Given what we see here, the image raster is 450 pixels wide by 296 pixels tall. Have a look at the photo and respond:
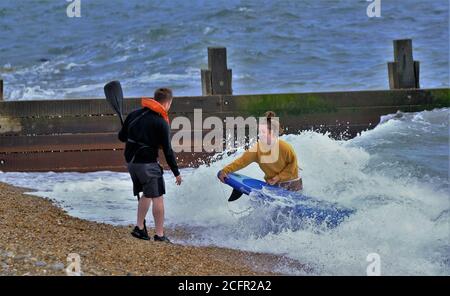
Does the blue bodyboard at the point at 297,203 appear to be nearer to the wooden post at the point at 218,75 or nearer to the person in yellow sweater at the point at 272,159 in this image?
the person in yellow sweater at the point at 272,159

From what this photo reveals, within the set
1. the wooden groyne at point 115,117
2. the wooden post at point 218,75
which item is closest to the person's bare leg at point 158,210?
the wooden groyne at point 115,117

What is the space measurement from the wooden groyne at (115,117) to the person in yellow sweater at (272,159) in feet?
15.2

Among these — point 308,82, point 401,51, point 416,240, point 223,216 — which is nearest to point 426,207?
point 416,240

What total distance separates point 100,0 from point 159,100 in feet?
120

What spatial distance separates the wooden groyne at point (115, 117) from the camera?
49.5 ft

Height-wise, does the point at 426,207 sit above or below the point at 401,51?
below

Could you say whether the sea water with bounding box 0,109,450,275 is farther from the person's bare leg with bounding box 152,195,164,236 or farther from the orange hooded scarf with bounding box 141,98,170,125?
the orange hooded scarf with bounding box 141,98,170,125

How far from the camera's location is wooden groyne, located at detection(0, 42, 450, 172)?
49.5ft

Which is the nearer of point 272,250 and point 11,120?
point 272,250

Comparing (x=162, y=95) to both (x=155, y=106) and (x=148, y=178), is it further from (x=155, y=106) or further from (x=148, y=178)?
(x=148, y=178)

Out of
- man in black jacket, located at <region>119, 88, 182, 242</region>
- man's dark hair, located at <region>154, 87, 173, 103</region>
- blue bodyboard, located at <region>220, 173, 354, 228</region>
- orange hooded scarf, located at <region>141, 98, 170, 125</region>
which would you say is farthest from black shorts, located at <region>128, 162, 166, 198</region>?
blue bodyboard, located at <region>220, 173, 354, 228</region>

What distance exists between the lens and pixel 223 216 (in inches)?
462

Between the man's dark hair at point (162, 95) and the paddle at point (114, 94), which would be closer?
the man's dark hair at point (162, 95)

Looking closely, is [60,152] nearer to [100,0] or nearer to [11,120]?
[11,120]
